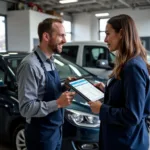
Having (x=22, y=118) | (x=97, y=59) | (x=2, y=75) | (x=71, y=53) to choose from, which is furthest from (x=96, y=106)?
(x=71, y=53)

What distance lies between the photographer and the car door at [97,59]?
4.86 metres

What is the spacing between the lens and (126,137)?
1.41 m

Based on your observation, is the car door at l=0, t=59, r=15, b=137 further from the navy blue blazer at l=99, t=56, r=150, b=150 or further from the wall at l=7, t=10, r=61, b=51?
the wall at l=7, t=10, r=61, b=51

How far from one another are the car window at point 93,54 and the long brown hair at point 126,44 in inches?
146

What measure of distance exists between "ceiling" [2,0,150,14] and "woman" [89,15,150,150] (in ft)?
31.1

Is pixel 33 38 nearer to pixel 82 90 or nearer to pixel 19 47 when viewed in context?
pixel 19 47

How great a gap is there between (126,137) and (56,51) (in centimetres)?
78

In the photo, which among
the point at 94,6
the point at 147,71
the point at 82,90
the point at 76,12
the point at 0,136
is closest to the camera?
the point at 147,71

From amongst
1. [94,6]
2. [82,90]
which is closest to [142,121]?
[82,90]

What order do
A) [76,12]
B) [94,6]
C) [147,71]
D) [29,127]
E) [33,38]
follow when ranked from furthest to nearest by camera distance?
[76,12] < [94,6] < [33,38] < [29,127] < [147,71]

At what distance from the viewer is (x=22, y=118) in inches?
110

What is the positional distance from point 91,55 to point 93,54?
0.16 feet

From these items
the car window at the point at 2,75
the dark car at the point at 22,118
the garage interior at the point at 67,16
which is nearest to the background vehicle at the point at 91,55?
the dark car at the point at 22,118

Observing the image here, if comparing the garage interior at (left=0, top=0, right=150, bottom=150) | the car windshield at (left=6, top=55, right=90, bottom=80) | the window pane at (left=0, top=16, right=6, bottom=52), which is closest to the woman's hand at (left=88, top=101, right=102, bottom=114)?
the car windshield at (left=6, top=55, right=90, bottom=80)
